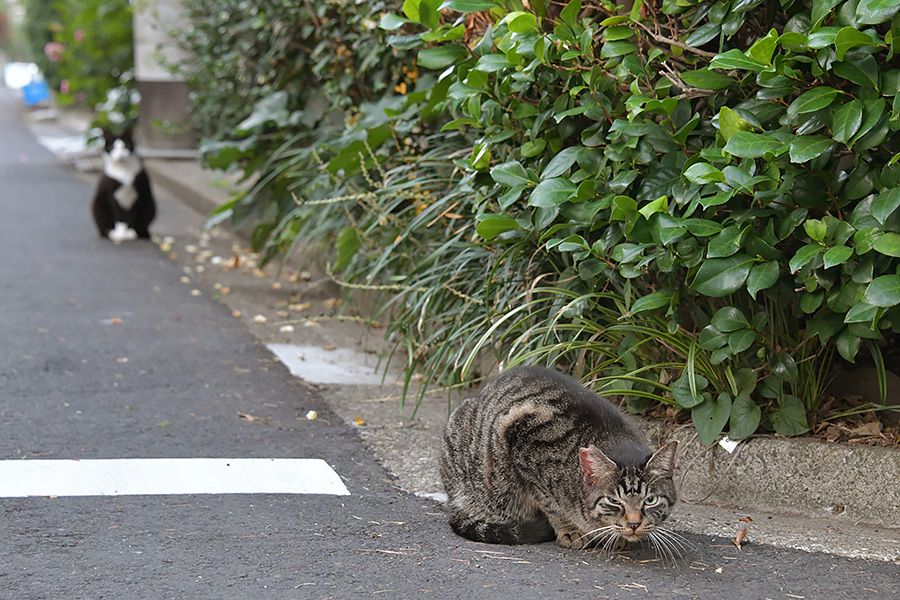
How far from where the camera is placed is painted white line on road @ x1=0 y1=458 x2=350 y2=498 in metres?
3.24

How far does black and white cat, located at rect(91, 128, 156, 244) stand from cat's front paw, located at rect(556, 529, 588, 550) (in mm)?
6440

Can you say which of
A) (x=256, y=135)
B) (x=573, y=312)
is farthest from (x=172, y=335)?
(x=573, y=312)

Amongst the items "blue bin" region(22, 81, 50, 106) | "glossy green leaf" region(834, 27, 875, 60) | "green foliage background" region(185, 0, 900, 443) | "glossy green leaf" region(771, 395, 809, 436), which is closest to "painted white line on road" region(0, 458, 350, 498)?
"green foliage background" region(185, 0, 900, 443)

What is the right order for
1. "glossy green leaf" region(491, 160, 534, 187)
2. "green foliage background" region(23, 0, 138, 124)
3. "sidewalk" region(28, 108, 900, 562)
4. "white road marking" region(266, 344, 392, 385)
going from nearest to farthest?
"sidewalk" region(28, 108, 900, 562), "glossy green leaf" region(491, 160, 534, 187), "white road marking" region(266, 344, 392, 385), "green foliage background" region(23, 0, 138, 124)

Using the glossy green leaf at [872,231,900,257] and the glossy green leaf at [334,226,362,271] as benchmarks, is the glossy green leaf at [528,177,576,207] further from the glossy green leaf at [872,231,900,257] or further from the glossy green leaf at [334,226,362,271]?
the glossy green leaf at [334,226,362,271]

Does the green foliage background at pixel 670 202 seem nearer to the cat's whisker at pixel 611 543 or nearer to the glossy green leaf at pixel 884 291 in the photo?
the glossy green leaf at pixel 884 291

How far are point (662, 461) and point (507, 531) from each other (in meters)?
0.56

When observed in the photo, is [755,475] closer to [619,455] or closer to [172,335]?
[619,455]

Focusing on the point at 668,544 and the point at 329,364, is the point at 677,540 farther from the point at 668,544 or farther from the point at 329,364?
the point at 329,364

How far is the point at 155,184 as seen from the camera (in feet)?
40.6

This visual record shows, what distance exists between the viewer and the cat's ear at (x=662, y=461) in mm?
2762

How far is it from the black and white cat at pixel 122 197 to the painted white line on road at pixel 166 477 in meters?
5.26

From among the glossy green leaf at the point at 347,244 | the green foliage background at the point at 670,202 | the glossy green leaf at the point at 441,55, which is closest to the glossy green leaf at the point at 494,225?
the green foliage background at the point at 670,202

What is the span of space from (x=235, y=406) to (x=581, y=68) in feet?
7.17
